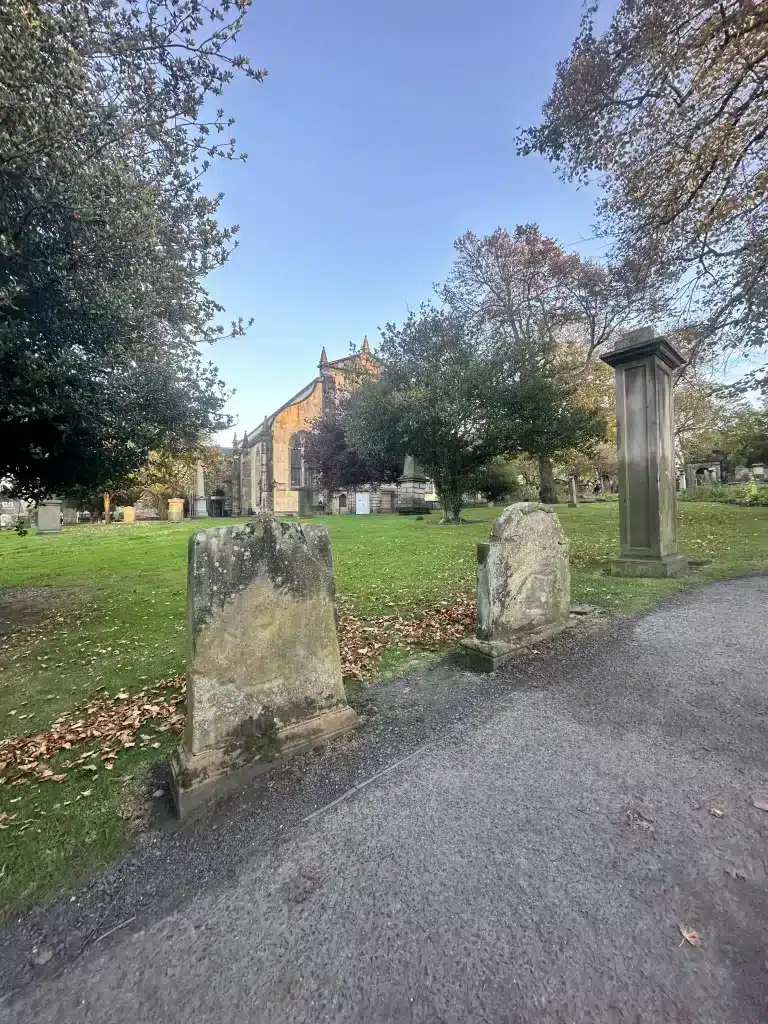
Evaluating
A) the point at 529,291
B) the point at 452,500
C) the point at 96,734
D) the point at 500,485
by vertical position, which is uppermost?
the point at 529,291

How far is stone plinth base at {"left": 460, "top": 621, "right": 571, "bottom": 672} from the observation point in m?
3.80

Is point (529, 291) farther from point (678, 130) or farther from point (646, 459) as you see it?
point (646, 459)

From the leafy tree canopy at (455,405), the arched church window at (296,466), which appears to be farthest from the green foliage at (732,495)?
the arched church window at (296,466)

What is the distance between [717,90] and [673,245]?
3.06 meters

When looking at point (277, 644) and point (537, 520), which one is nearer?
point (277, 644)

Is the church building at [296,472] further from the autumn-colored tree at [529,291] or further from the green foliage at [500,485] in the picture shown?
the autumn-colored tree at [529,291]

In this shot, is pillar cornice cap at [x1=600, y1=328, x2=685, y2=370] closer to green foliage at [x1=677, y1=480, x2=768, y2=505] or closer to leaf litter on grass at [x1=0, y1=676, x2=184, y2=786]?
leaf litter on grass at [x1=0, y1=676, x2=184, y2=786]

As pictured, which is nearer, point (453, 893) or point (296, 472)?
point (453, 893)

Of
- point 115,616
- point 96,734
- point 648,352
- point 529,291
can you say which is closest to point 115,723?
point 96,734

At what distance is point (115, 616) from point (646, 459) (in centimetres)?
810

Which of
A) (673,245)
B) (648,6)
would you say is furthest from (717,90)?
(673,245)

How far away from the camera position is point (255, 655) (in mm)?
2609

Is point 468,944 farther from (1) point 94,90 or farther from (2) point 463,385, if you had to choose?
(2) point 463,385

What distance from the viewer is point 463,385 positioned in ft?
54.0
